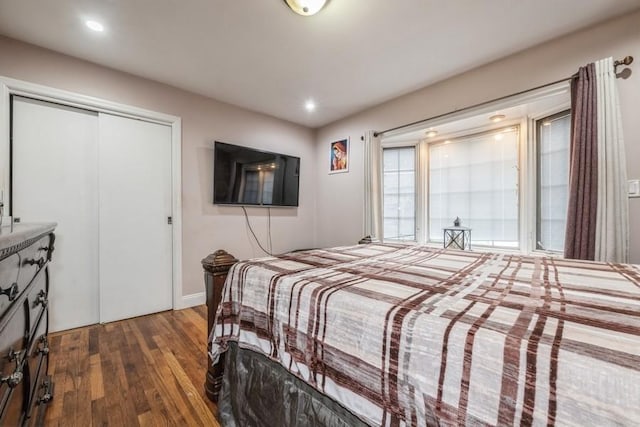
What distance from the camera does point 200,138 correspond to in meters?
2.98

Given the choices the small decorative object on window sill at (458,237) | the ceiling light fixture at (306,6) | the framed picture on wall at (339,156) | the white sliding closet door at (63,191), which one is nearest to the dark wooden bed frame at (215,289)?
the ceiling light fixture at (306,6)

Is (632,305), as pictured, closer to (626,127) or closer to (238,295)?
(238,295)

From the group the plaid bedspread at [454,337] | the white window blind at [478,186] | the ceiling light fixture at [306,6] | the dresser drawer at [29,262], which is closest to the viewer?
the plaid bedspread at [454,337]

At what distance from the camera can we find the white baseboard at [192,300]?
283 cm

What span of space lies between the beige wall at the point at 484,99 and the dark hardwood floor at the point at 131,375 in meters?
2.24

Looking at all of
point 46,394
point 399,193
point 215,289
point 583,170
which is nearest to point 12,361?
point 215,289

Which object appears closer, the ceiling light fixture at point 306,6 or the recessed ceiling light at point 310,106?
the ceiling light fixture at point 306,6

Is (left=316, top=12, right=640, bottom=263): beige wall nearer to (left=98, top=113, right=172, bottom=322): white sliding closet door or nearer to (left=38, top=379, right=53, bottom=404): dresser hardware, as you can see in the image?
(left=98, top=113, right=172, bottom=322): white sliding closet door

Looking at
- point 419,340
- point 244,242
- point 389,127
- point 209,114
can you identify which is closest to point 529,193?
point 389,127

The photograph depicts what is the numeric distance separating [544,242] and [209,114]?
3899 millimetres

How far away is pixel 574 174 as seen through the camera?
190cm

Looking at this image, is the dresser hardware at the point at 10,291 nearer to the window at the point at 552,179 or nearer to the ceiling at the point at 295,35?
the ceiling at the point at 295,35

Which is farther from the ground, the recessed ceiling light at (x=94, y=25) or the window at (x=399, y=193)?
the recessed ceiling light at (x=94, y=25)

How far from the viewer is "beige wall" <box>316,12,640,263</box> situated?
1777 millimetres
